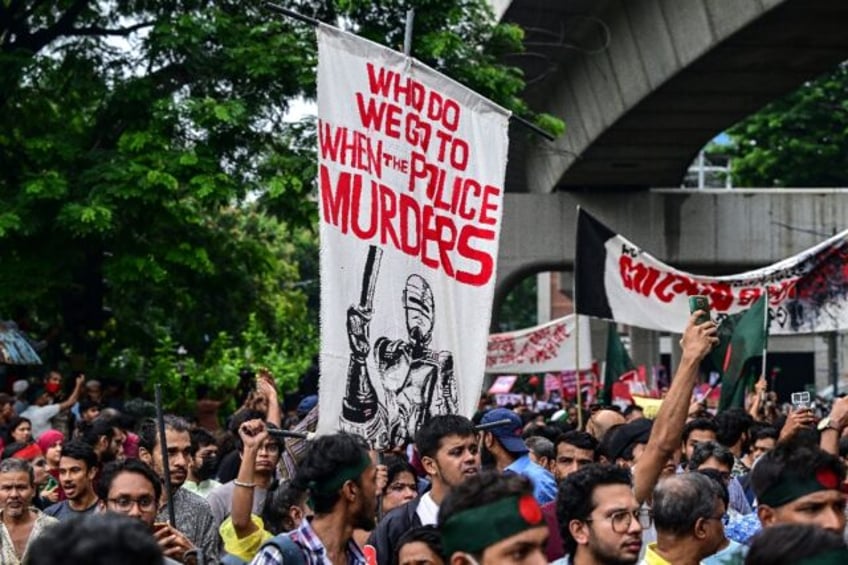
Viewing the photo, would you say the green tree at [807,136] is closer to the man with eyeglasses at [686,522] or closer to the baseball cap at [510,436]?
the baseball cap at [510,436]

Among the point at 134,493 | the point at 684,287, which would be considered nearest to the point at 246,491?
the point at 134,493

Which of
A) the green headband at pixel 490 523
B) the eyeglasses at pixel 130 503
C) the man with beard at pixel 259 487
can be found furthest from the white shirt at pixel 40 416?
the green headband at pixel 490 523

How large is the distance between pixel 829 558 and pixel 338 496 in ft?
7.07

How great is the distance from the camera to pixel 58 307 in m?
23.4

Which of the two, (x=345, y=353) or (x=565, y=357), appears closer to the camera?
(x=345, y=353)

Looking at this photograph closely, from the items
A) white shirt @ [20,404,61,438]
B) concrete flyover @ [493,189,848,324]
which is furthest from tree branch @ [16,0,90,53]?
concrete flyover @ [493,189,848,324]

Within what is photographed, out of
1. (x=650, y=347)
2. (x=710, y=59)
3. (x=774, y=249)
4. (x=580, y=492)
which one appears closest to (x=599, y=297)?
(x=710, y=59)

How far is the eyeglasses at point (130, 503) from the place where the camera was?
7.24 m

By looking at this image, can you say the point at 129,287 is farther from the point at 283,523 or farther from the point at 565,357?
the point at 283,523

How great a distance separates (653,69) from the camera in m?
21.7

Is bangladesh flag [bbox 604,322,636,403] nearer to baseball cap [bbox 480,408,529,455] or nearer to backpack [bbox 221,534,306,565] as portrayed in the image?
baseball cap [bbox 480,408,529,455]

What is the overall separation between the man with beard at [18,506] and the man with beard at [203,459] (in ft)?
4.95

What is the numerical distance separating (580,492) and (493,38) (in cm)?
1636

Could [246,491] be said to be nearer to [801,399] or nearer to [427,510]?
[427,510]
